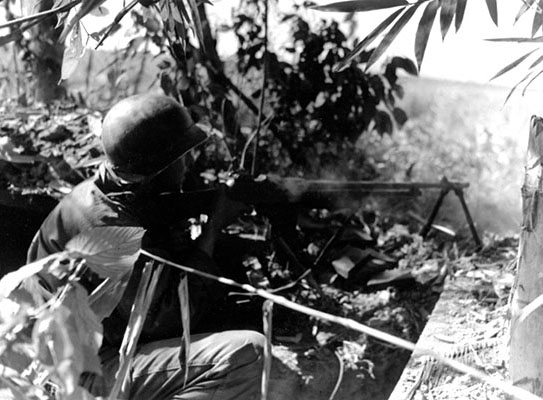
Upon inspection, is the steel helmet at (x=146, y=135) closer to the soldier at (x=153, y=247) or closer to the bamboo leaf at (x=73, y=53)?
the soldier at (x=153, y=247)

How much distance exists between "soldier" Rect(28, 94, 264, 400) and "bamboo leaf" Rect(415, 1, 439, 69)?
3.27 feet

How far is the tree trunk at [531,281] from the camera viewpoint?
2.43 meters

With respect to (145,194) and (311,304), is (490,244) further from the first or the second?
(145,194)

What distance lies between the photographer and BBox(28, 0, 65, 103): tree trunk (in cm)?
522

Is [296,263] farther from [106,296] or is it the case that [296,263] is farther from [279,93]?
[106,296]

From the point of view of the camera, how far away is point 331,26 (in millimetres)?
4652

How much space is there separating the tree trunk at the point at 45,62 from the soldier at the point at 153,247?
2.23 m

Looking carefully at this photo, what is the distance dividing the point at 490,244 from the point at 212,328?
1918 millimetres

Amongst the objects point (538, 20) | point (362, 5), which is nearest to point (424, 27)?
point (362, 5)

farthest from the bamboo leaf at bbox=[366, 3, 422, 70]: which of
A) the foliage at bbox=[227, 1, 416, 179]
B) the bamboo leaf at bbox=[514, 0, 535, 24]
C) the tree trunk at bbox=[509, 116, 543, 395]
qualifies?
the foliage at bbox=[227, 1, 416, 179]

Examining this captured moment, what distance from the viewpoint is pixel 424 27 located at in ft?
8.57

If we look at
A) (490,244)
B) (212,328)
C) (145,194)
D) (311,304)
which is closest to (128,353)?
(145,194)

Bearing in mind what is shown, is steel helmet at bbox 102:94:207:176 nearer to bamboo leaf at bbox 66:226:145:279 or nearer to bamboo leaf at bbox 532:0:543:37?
bamboo leaf at bbox 66:226:145:279

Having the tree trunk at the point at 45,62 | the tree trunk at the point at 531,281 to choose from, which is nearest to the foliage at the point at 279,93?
the tree trunk at the point at 45,62
